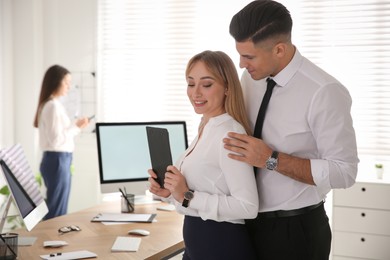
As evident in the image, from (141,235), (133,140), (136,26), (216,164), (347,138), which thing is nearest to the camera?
(347,138)

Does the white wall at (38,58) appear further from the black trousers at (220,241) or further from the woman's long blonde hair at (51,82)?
the black trousers at (220,241)

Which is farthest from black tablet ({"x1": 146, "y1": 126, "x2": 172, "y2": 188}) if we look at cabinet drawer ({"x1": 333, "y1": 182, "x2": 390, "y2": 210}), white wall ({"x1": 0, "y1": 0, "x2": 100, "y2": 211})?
white wall ({"x1": 0, "y1": 0, "x2": 100, "y2": 211})

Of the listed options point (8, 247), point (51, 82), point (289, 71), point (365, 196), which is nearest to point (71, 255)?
point (8, 247)

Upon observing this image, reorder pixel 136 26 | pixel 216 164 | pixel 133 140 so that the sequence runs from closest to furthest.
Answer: pixel 216 164
pixel 133 140
pixel 136 26

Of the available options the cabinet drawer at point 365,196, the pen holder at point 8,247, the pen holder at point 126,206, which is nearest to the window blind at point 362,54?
the cabinet drawer at point 365,196

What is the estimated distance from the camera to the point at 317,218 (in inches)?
71.8

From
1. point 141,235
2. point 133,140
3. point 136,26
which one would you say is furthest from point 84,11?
point 141,235

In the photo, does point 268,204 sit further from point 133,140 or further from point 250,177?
point 133,140

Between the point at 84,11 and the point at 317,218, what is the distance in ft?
13.2

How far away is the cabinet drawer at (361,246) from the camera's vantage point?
4012mm

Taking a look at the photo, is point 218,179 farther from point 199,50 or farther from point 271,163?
point 199,50

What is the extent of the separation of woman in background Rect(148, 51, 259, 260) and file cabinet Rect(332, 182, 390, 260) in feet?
7.98

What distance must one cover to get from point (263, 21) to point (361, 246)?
2874 millimetres

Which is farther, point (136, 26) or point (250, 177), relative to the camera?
point (136, 26)
